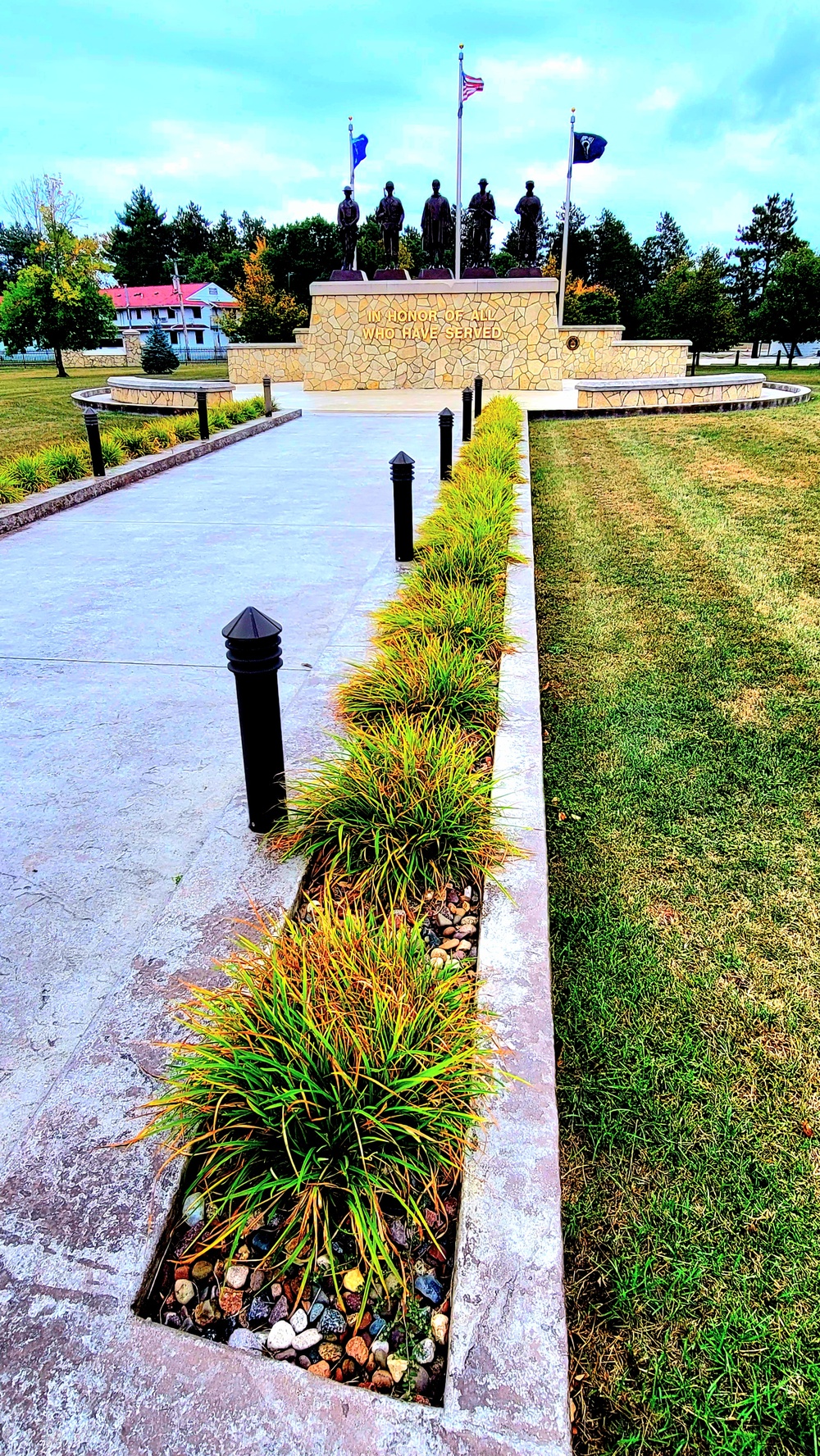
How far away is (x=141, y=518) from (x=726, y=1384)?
28.3ft

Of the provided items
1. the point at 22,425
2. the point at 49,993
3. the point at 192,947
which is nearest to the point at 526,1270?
the point at 192,947

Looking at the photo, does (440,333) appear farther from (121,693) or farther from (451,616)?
(121,693)

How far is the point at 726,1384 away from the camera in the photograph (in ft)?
5.34

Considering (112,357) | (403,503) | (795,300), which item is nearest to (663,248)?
(795,300)

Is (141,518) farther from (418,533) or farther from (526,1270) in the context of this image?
(526,1270)

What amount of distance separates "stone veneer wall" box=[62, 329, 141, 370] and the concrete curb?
32.1 m

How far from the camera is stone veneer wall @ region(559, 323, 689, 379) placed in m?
26.8

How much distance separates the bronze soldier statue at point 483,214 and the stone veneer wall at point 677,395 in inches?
387

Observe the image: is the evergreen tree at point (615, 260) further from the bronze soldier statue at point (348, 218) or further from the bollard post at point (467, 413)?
the bollard post at point (467, 413)

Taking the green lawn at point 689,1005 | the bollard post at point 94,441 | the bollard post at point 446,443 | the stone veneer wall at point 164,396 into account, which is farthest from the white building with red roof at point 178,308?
the green lawn at point 689,1005

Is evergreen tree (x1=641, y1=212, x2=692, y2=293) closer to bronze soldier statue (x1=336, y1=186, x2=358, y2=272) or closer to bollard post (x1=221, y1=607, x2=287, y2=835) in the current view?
bronze soldier statue (x1=336, y1=186, x2=358, y2=272)

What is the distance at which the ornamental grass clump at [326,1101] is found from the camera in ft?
5.84

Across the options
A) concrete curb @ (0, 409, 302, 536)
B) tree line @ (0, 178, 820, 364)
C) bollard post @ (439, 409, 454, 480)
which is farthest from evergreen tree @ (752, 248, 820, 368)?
bollard post @ (439, 409, 454, 480)

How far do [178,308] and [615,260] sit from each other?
1608 inches
